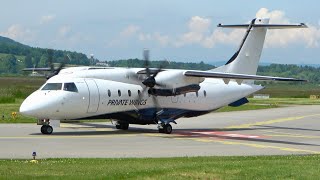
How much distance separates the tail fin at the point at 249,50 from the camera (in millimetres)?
38281

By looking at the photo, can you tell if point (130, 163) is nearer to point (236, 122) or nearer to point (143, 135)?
point (143, 135)

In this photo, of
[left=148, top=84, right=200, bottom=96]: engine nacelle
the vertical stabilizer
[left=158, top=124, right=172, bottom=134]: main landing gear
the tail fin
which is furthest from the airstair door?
the vertical stabilizer

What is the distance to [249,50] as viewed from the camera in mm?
38625

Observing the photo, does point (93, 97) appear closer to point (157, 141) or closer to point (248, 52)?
point (157, 141)

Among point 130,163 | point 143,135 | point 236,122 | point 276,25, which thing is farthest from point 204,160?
point 236,122

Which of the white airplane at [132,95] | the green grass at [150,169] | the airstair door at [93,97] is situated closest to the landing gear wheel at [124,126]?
the white airplane at [132,95]

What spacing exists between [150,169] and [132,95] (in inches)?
637

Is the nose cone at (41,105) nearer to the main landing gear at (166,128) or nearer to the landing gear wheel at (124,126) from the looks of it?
the landing gear wheel at (124,126)

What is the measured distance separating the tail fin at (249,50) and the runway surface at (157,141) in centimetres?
385

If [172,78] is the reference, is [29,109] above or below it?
below

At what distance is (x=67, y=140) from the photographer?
2714cm

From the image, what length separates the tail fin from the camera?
3828 centimetres

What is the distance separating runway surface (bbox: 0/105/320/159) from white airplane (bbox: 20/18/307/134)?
101 cm

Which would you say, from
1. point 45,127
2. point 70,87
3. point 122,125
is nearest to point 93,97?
point 70,87
